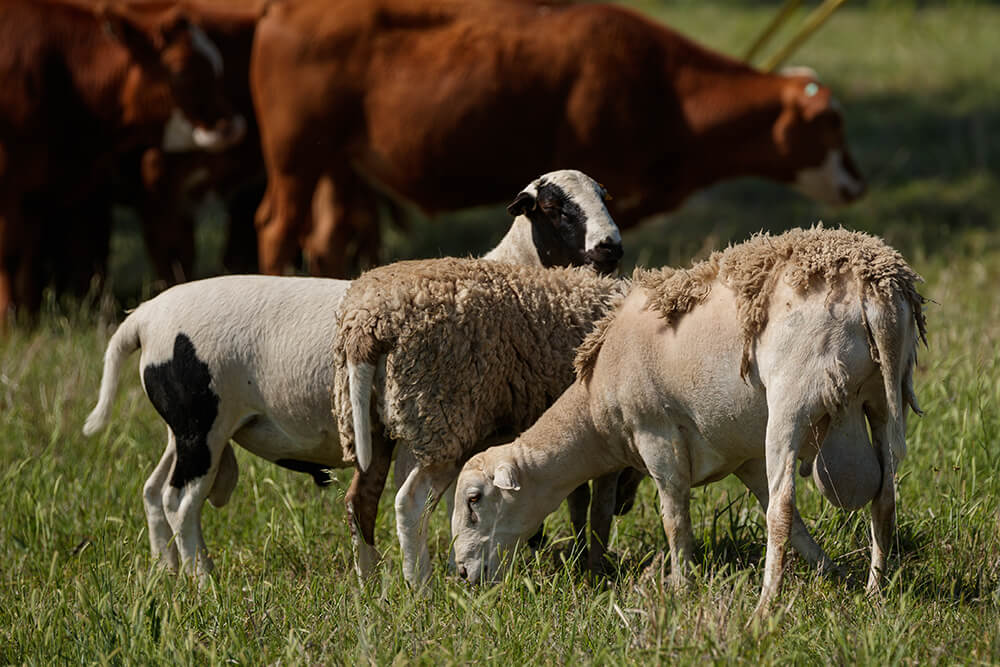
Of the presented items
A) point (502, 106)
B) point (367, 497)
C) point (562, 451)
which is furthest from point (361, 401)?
point (502, 106)

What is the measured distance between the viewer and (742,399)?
4.10m

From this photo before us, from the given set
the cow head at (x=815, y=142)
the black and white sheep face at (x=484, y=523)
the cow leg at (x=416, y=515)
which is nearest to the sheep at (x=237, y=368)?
the cow leg at (x=416, y=515)

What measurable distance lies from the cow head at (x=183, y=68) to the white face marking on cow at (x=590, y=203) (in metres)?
5.12

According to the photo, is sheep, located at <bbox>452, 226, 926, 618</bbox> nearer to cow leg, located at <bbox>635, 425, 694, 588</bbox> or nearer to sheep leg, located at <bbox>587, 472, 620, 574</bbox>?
cow leg, located at <bbox>635, 425, 694, 588</bbox>

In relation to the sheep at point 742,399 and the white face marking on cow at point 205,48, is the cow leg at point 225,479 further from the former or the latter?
Answer: the white face marking on cow at point 205,48

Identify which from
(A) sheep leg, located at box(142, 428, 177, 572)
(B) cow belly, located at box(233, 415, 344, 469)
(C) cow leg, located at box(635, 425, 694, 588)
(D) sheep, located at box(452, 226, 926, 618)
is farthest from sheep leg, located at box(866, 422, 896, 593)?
(A) sheep leg, located at box(142, 428, 177, 572)

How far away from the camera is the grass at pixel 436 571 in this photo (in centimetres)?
378

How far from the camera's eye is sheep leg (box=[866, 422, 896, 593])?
13.4 ft

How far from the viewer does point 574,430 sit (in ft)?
14.9

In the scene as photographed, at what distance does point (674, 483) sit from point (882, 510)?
65cm

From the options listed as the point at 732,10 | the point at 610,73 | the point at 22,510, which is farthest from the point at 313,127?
the point at 732,10

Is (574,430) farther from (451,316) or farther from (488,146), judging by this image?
(488,146)

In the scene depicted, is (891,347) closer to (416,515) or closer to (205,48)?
(416,515)

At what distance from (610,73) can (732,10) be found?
1261cm
